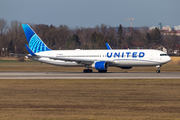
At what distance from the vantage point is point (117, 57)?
43781 mm

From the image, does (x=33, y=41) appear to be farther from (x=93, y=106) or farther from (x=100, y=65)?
(x=93, y=106)

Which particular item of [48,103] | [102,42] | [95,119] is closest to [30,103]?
[48,103]

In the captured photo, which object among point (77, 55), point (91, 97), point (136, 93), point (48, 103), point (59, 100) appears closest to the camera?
point (48, 103)

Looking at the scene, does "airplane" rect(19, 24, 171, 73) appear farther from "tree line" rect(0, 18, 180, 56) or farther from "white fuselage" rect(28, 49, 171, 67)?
"tree line" rect(0, 18, 180, 56)

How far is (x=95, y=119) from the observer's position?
1322 cm

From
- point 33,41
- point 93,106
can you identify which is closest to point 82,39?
point 33,41

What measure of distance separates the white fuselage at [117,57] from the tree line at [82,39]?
78.3 m

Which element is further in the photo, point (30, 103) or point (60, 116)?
point (30, 103)

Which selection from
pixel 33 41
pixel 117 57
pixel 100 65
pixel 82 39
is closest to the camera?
pixel 100 65

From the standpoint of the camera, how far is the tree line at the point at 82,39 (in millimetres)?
140875

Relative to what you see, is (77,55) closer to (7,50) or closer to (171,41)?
(7,50)

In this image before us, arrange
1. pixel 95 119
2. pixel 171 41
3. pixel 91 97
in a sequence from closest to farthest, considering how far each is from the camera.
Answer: pixel 95 119 < pixel 91 97 < pixel 171 41

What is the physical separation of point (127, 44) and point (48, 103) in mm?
145510

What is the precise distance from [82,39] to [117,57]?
125898 millimetres
